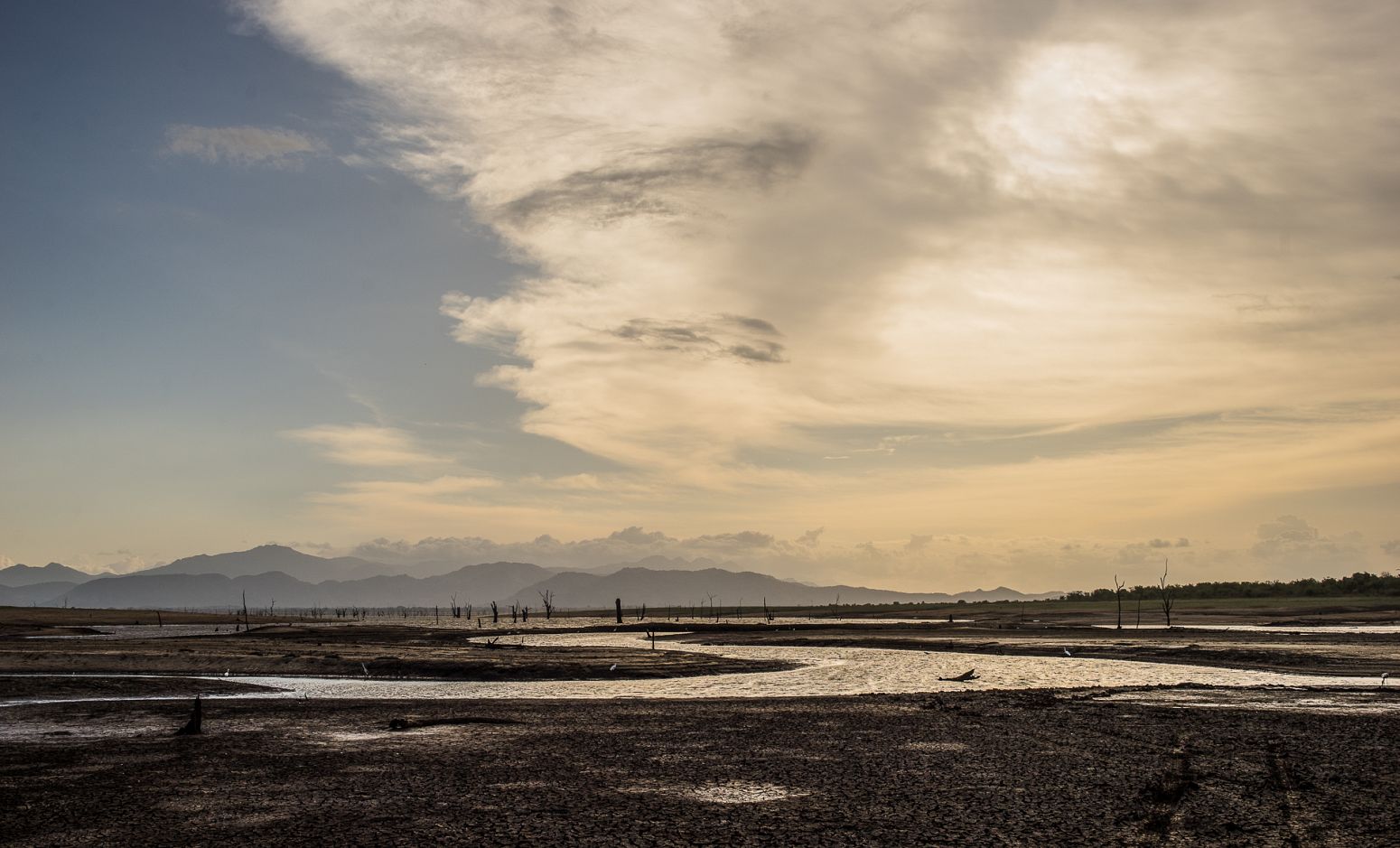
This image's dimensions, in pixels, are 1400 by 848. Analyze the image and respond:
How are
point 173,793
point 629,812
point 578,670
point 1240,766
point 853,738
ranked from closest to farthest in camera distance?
point 629,812 < point 173,793 < point 1240,766 < point 853,738 < point 578,670

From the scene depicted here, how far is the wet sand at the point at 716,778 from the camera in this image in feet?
42.2

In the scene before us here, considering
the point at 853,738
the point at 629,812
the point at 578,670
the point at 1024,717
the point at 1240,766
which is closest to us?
the point at 629,812

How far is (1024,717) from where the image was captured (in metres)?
24.3

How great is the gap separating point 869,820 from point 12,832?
1196cm

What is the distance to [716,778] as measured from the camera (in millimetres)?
16734

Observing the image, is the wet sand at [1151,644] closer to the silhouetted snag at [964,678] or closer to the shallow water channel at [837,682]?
the shallow water channel at [837,682]

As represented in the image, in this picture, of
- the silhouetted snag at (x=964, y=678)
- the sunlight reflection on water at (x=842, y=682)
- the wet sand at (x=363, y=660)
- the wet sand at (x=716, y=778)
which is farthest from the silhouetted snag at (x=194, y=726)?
the silhouetted snag at (x=964, y=678)

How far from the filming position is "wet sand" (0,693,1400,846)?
12.9 m

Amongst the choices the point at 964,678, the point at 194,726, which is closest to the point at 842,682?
the point at 964,678

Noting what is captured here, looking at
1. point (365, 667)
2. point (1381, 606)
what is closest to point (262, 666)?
point (365, 667)

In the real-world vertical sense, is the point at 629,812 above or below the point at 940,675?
above

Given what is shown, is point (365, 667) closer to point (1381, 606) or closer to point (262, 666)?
point (262, 666)

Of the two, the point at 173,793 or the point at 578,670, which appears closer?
the point at 173,793

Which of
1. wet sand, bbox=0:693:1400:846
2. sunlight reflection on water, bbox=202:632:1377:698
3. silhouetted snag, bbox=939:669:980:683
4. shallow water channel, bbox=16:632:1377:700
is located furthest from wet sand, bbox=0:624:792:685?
wet sand, bbox=0:693:1400:846
